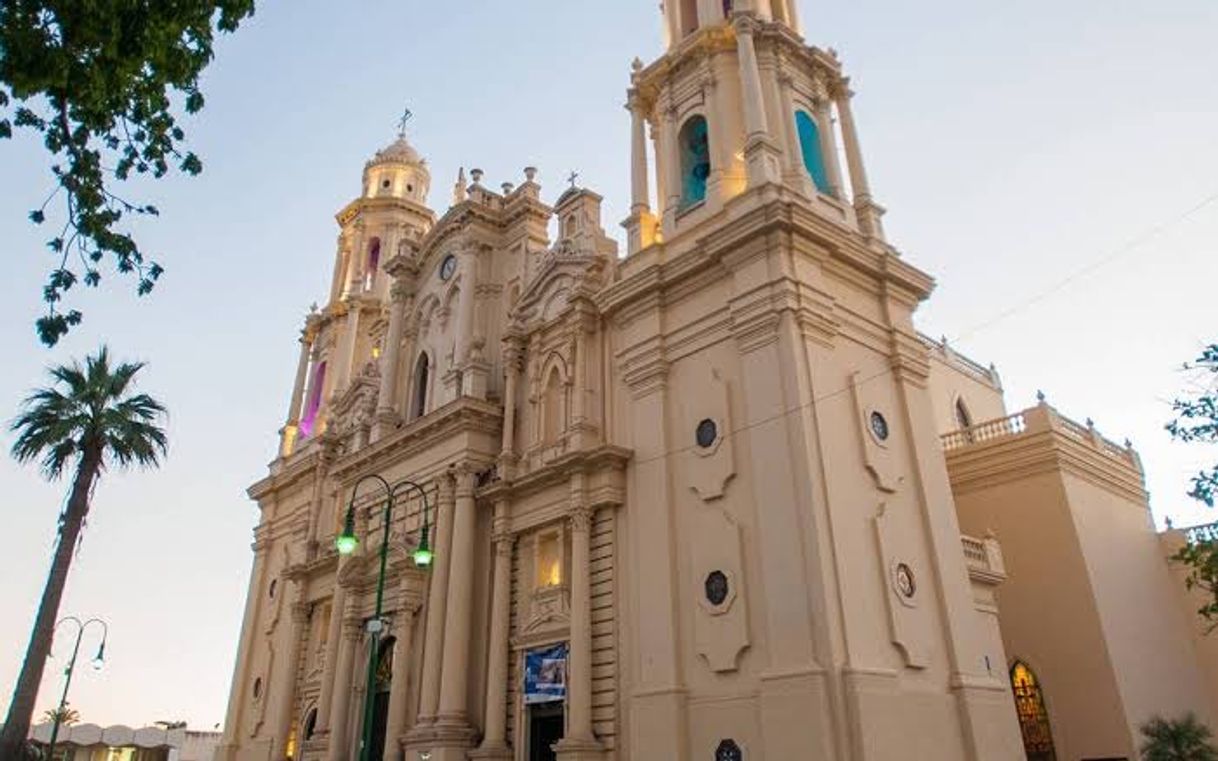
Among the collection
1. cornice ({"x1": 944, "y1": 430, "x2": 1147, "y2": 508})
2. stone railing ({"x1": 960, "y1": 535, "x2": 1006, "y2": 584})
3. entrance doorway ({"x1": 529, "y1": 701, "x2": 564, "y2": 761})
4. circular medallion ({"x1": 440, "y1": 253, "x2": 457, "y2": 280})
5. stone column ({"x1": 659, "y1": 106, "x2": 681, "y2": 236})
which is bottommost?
entrance doorway ({"x1": 529, "y1": 701, "x2": 564, "y2": 761})

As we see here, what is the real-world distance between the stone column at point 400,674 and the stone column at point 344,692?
1534mm

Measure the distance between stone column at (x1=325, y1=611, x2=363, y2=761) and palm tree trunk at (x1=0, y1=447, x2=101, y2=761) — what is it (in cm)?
700

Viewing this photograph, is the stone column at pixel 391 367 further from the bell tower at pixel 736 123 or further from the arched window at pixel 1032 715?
the arched window at pixel 1032 715

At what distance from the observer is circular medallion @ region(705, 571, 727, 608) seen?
16.7m

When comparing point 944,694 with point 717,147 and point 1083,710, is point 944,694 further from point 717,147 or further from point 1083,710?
point 717,147

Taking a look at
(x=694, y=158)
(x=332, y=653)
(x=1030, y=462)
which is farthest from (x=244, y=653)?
(x=1030, y=462)

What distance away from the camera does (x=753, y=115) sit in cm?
1992

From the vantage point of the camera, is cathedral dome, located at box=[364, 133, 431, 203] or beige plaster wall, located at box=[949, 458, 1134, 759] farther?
cathedral dome, located at box=[364, 133, 431, 203]

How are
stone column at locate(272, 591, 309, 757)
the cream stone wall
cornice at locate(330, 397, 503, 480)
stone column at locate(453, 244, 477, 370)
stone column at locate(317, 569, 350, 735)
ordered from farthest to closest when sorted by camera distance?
1. stone column at locate(272, 591, 309, 757)
2. stone column at locate(453, 244, 477, 370)
3. stone column at locate(317, 569, 350, 735)
4. cornice at locate(330, 397, 503, 480)
5. the cream stone wall

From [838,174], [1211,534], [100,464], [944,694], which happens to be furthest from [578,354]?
[1211,534]

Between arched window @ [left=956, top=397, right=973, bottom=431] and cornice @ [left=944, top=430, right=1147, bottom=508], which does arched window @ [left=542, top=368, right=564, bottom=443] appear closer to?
cornice @ [left=944, top=430, right=1147, bottom=508]

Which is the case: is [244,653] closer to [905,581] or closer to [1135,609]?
[905,581]

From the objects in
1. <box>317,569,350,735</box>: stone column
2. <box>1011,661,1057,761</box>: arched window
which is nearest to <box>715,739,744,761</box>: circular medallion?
<box>1011,661,1057,761</box>: arched window

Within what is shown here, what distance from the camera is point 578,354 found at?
21.9 m
